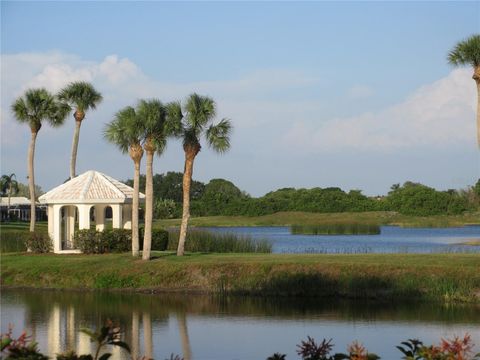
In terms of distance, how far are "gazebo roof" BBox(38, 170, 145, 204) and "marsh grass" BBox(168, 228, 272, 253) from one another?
319 centimetres

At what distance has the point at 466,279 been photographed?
92.4ft

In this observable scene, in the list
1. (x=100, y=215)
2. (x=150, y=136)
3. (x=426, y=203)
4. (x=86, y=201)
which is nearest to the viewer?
(x=150, y=136)

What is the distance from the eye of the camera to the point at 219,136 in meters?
35.7

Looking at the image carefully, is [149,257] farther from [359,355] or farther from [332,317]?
[359,355]

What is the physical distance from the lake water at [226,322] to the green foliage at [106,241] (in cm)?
836

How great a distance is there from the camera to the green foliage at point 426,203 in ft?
328

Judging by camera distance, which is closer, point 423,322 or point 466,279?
point 423,322

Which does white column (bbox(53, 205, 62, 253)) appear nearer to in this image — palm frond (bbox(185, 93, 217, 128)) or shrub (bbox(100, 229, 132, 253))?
shrub (bbox(100, 229, 132, 253))

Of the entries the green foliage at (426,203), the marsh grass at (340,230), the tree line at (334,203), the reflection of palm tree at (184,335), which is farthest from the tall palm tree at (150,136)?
the green foliage at (426,203)

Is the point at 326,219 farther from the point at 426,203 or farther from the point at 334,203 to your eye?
the point at 426,203

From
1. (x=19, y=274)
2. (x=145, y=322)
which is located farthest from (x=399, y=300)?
(x=19, y=274)

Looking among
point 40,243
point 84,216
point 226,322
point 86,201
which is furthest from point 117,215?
point 226,322

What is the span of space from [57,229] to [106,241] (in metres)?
3.03

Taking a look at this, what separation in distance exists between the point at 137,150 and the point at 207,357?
1880 centimetres
